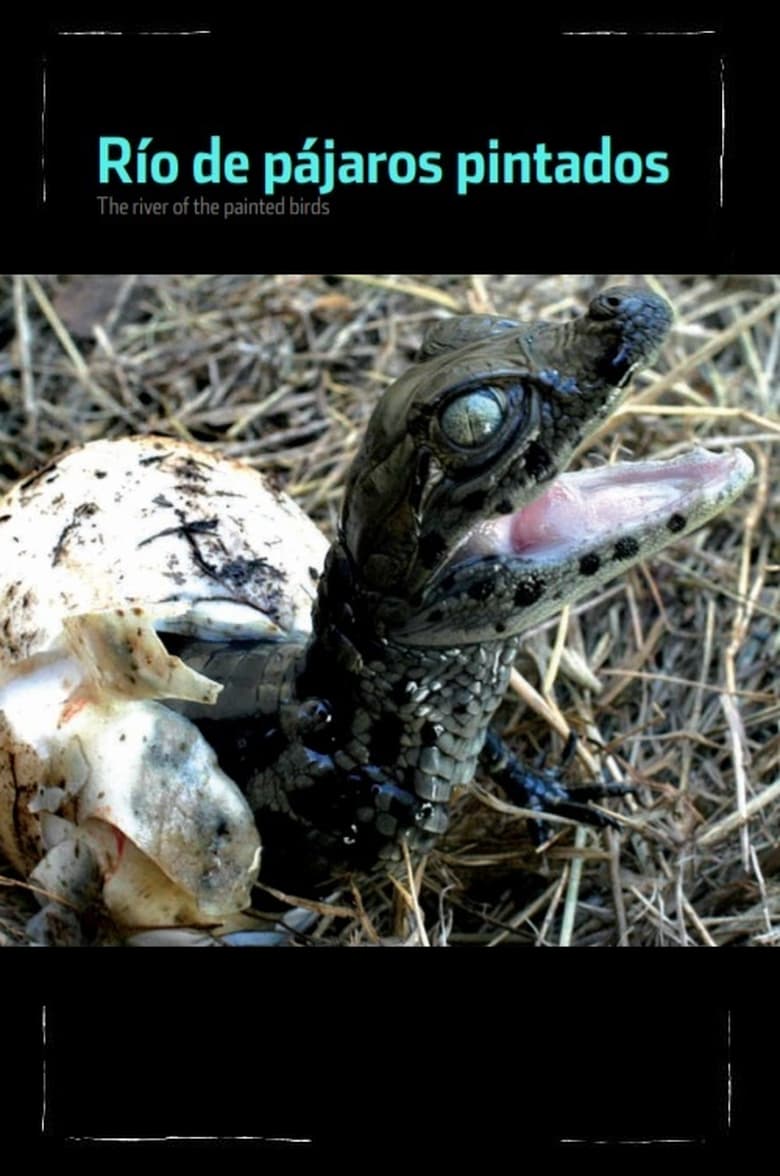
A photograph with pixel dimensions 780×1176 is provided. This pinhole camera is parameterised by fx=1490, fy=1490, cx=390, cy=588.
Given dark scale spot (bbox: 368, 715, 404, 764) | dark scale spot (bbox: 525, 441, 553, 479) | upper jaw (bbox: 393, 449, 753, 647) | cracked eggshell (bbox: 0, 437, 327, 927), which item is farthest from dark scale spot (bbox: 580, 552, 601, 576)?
cracked eggshell (bbox: 0, 437, 327, 927)

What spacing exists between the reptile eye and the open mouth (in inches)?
4.1

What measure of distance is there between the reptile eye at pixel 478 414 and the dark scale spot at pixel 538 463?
0.04 metres

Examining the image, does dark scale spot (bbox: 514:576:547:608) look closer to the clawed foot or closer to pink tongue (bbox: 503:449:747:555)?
pink tongue (bbox: 503:449:747:555)

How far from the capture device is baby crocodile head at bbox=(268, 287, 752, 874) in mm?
1396

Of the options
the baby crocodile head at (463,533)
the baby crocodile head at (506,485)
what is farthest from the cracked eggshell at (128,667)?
the baby crocodile head at (506,485)

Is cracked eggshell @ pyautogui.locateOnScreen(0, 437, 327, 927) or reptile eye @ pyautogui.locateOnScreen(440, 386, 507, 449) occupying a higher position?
reptile eye @ pyautogui.locateOnScreen(440, 386, 507, 449)

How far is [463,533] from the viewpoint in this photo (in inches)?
57.1

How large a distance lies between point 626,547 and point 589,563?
0.04 meters

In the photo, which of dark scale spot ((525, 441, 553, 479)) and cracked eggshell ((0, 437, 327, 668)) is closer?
dark scale spot ((525, 441, 553, 479))

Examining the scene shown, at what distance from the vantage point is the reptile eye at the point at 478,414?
139 cm

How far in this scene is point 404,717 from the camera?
157 cm

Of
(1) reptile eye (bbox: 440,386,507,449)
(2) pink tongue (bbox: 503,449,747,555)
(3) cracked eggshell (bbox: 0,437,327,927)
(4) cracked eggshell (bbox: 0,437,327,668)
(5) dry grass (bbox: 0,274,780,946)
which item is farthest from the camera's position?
(5) dry grass (bbox: 0,274,780,946)
